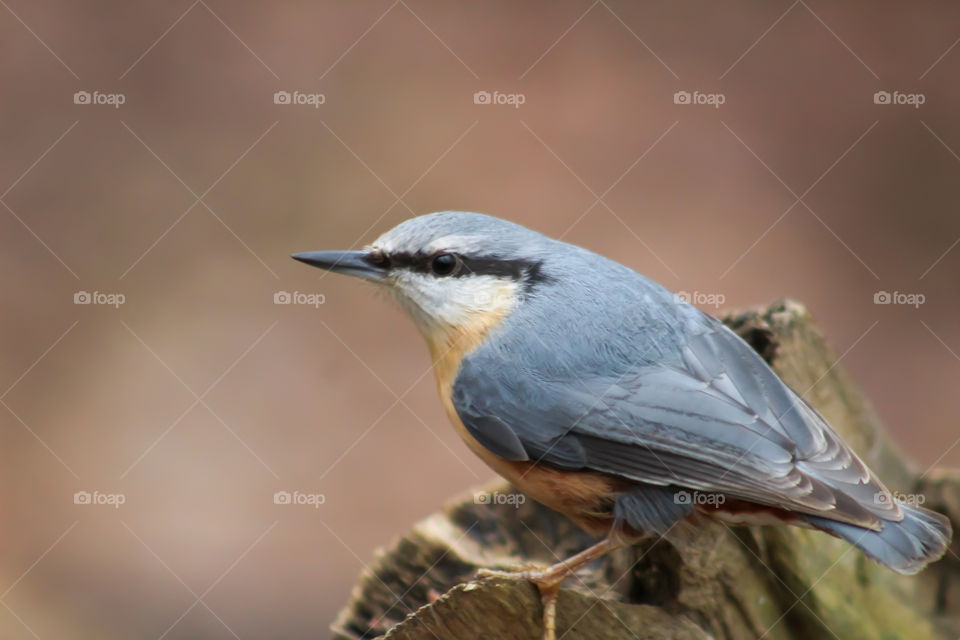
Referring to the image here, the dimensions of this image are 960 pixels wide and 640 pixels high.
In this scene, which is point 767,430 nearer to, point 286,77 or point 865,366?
point 865,366

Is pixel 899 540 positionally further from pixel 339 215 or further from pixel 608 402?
pixel 339 215

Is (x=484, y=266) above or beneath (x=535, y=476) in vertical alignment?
above

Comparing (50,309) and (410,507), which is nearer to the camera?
(410,507)

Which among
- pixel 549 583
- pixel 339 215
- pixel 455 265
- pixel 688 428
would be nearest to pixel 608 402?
pixel 688 428

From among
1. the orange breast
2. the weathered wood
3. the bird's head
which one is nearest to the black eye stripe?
the bird's head

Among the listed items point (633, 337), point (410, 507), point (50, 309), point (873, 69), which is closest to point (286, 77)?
point (50, 309)

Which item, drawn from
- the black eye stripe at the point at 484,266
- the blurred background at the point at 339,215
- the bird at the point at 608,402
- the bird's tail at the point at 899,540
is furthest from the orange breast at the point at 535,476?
the blurred background at the point at 339,215

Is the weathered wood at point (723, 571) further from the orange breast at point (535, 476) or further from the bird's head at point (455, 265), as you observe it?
the bird's head at point (455, 265)
